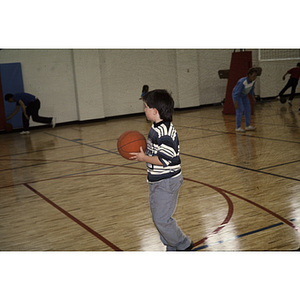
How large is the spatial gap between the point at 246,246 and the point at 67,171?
371 cm

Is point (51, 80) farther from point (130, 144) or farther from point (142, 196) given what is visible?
point (130, 144)

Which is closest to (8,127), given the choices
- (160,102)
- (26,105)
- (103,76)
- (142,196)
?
(26,105)

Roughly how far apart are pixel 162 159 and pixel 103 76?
35.8 ft

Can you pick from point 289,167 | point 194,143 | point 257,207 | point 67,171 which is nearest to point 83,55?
point 194,143

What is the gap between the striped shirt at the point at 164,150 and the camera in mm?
2404

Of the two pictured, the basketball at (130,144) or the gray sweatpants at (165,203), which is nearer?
the gray sweatpants at (165,203)

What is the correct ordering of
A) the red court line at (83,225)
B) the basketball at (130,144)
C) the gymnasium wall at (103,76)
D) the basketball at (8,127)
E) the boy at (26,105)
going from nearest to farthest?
the basketball at (130,144), the red court line at (83,225), the boy at (26,105), the basketball at (8,127), the gymnasium wall at (103,76)

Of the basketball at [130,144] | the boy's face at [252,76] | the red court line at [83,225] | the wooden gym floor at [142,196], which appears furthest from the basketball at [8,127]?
the basketball at [130,144]

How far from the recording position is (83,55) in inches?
489

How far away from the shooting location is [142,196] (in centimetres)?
439

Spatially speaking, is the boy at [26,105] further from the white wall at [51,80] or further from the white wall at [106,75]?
the white wall at [106,75]

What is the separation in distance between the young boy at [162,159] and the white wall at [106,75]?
28.9 ft

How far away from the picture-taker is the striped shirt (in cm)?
240
